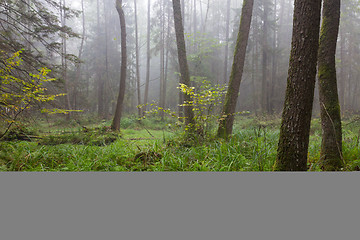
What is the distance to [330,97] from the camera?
2.59m

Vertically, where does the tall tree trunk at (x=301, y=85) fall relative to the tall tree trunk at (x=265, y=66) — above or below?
below

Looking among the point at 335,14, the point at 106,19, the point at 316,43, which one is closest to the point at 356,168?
the point at 316,43

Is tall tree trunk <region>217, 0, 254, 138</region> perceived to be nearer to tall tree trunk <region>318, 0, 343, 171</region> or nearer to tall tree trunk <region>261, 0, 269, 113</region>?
tall tree trunk <region>318, 0, 343, 171</region>

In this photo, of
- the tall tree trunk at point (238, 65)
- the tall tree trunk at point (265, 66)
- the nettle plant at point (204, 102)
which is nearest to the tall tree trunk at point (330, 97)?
the nettle plant at point (204, 102)

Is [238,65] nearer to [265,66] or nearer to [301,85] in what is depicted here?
[301,85]

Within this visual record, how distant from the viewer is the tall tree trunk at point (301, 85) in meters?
1.80

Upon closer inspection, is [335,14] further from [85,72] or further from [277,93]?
[85,72]

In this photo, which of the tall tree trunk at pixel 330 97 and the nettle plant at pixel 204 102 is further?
the nettle plant at pixel 204 102

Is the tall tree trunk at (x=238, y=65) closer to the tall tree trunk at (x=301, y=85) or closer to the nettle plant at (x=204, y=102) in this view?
the nettle plant at (x=204, y=102)

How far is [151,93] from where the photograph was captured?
24625 millimetres

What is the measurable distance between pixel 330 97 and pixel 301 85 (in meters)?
1.24

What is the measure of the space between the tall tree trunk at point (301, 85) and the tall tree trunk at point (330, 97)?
1018 mm

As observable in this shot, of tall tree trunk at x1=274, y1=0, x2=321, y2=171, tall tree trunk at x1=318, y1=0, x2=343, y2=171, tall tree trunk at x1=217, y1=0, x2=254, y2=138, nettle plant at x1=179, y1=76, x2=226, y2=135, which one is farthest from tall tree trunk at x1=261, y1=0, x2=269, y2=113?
tall tree trunk at x1=274, y1=0, x2=321, y2=171

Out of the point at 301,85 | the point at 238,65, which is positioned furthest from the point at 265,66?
the point at 301,85
